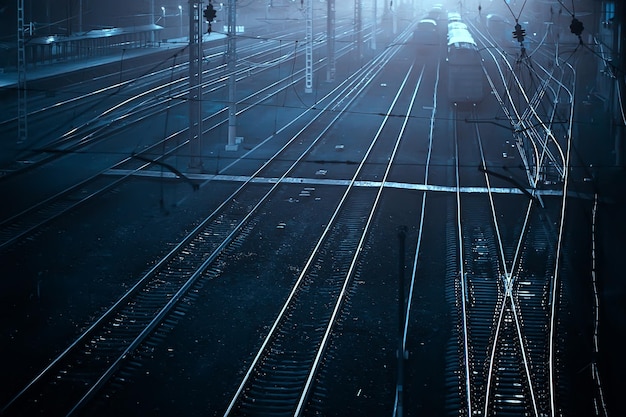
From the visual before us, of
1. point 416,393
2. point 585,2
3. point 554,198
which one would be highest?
point 585,2

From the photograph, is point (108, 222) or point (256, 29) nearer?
point (108, 222)

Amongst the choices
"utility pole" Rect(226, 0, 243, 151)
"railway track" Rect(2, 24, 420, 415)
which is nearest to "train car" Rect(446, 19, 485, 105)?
"utility pole" Rect(226, 0, 243, 151)

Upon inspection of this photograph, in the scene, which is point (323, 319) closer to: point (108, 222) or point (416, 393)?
point (416, 393)

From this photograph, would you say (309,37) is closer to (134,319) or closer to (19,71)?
(19,71)

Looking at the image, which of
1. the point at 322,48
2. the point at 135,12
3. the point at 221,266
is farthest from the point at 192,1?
the point at 322,48

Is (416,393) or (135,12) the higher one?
(135,12)

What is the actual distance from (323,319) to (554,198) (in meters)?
7.45

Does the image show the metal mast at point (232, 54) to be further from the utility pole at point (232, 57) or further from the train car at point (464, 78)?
the train car at point (464, 78)

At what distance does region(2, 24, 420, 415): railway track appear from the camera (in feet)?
24.3

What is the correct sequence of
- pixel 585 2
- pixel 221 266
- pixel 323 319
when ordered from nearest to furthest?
1. pixel 323 319
2. pixel 221 266
3. pixel 585 2

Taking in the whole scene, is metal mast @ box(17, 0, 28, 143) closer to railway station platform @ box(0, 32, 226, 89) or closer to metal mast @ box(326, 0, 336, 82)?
railway station platform @ box(0, 32, 226, 89)

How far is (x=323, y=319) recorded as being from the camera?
951 cm

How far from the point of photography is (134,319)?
9383 millimetres

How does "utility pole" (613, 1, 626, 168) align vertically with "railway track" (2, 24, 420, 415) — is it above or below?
above
